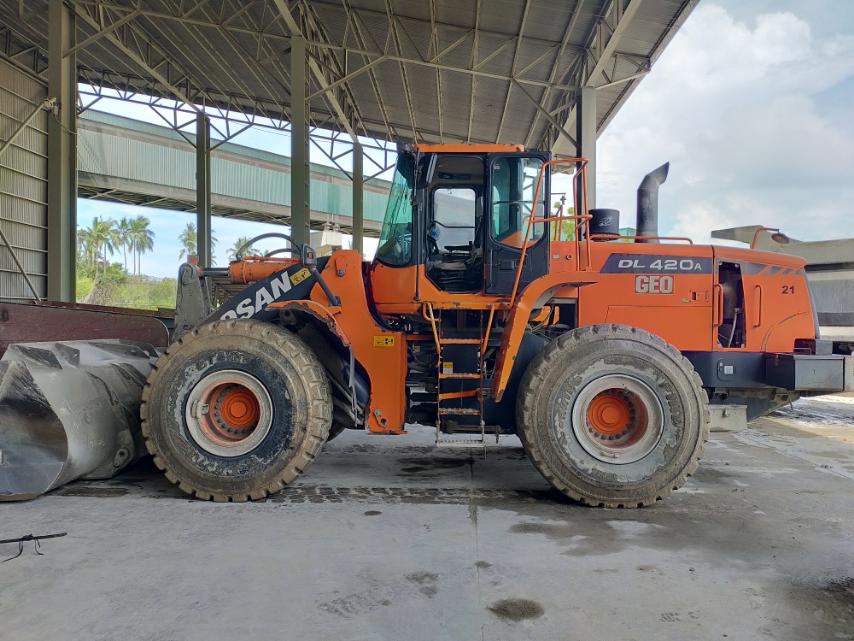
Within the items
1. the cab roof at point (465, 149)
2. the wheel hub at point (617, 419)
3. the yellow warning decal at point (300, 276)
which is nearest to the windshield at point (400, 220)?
the cab roof at point (465, 149)

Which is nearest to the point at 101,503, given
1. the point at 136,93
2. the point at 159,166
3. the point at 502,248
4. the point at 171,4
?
the point at 502,248

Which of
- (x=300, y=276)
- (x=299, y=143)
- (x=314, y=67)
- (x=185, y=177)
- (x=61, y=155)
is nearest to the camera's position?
(x=300, y=276)

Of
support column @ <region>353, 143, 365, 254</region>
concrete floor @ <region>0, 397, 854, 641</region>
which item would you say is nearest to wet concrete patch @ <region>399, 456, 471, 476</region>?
concrete floor @ <region>0, 397, 854, 641</region>

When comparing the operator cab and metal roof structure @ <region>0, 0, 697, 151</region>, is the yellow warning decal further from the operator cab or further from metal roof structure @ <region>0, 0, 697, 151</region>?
metal roof structure @ <region>0, 0, 697, 151</region>

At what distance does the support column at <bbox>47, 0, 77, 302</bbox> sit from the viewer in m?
12.5

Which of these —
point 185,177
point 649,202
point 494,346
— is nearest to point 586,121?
point 649,202

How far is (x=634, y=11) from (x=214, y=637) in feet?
35.1

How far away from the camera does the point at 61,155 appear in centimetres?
1262

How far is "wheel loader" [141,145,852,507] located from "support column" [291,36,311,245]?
8462mm

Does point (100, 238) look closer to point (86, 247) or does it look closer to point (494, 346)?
point (86, 247)

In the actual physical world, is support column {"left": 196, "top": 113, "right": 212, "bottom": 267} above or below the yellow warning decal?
above

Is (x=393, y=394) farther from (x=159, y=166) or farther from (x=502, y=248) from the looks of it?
(x=159, y=166)

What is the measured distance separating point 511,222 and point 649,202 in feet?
6.11

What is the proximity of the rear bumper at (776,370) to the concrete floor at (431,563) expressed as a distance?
0.89 meters
